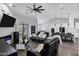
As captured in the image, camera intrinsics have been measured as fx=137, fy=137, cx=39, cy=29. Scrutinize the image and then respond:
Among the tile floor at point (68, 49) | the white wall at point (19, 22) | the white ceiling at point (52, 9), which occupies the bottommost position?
the tile floor at point (68, 49)

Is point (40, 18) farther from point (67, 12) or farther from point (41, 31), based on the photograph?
point (67, 12)

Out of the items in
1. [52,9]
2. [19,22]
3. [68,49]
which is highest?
[52,9]

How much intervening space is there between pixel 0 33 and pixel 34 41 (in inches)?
24.5

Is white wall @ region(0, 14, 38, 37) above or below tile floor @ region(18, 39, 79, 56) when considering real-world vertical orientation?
above

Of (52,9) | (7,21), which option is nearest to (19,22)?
(7,21)

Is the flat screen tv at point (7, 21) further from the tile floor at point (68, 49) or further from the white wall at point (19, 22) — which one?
the tile floor at point (68, 49)

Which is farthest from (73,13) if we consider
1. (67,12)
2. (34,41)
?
(34,41)

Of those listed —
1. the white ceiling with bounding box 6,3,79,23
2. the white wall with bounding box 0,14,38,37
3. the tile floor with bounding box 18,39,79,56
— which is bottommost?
the tile floor with bounding box 18,39,79,56

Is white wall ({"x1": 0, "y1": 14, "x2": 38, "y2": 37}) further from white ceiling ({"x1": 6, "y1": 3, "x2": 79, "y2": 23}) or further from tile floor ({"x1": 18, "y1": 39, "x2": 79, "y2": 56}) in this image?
tile floor ({"x1": 18, "y1": 39, "x2": 79, "y2": 56})

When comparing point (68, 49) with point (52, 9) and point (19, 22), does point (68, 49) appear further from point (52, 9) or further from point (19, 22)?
point (19, 22)

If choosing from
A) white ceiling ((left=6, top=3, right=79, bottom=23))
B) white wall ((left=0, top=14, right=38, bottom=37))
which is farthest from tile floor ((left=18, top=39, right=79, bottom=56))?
white ceiling ((left=6, top=3, right=79, bottom=23))

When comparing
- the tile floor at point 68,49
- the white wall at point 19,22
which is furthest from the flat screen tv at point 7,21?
the tile floor at point 68,49

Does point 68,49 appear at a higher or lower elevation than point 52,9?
lower

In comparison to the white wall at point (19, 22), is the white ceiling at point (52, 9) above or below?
above
